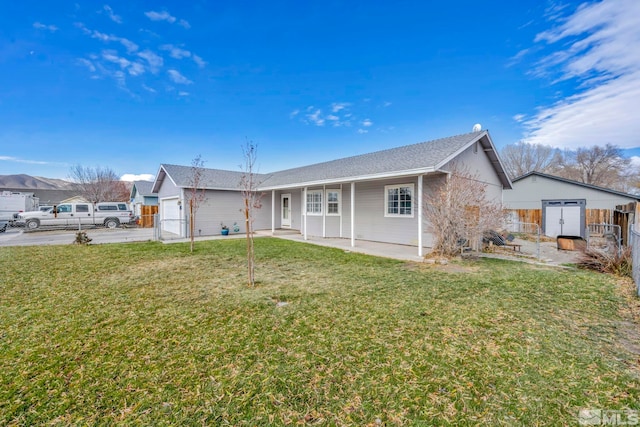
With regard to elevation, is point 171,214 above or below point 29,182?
below

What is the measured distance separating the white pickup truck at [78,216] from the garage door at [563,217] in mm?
28804

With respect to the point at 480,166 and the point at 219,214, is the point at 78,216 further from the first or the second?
the point at 480,166

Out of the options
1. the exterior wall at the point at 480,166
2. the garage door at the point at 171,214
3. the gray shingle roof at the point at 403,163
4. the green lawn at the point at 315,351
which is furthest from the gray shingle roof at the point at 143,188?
the exterior wall at the point at 480,166

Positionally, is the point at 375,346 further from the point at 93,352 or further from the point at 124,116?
the point at 124,116

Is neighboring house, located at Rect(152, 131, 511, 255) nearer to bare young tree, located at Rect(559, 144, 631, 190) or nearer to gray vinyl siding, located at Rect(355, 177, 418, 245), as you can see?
gray vinyl siding, located at Rect(355, 177, 418, 245)

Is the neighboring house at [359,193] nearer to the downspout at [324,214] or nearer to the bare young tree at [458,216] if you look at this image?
the downspout at [324,214]

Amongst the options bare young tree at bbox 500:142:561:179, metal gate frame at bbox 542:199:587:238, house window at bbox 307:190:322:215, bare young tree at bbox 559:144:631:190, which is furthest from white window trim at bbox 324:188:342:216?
bare young tree at bbox 559:144:631:190

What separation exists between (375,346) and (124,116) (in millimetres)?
20639

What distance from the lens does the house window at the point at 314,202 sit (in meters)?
14.7

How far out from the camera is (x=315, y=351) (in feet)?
10.2

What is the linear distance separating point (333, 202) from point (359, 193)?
5.81 ft

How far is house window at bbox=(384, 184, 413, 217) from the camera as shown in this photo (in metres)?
10.7

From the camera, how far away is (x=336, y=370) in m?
2.75

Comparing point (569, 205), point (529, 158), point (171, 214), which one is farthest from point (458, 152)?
point (529, 158)
